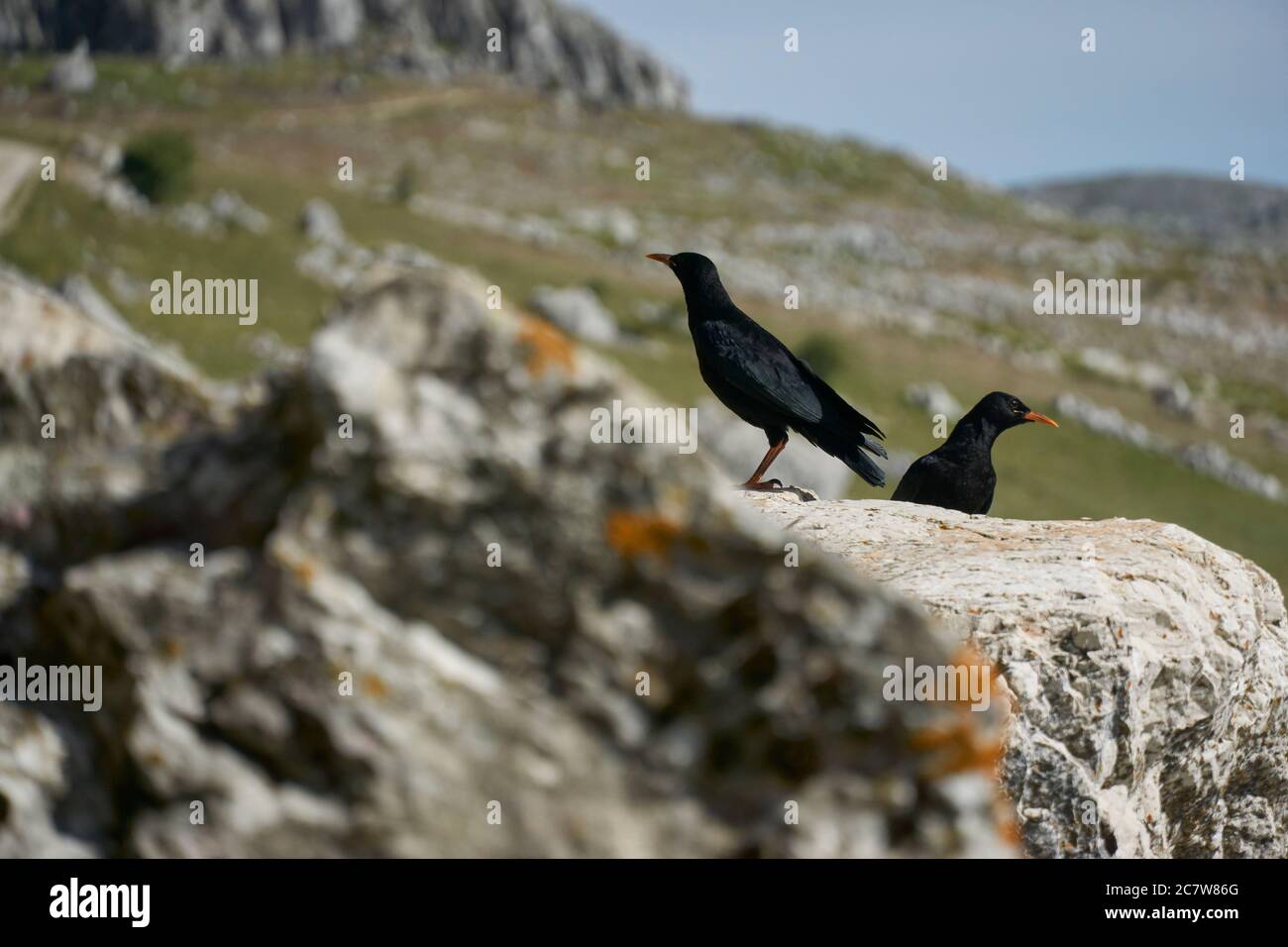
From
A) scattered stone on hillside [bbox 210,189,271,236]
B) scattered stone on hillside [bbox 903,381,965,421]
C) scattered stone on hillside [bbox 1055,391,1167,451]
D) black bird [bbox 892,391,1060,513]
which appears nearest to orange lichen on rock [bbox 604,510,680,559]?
black bird [bbox 892,391,1060,513]

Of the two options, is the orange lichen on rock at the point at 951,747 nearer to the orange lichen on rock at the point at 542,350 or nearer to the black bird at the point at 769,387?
the orange lichen on rock at the point at 542,350

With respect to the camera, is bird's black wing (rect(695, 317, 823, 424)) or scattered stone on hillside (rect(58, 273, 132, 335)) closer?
bird's black wing (rect(695, 317, 823, 424))

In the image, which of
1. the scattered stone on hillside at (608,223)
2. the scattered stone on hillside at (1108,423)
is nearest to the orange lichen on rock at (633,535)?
the scattered stone on hillside at (1108,423)

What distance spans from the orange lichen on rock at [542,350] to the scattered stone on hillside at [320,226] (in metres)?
42.7

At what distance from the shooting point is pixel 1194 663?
6.73 metres

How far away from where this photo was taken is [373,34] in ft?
502

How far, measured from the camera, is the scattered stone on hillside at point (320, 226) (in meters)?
44.7

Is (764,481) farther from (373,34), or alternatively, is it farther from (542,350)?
(373,34)

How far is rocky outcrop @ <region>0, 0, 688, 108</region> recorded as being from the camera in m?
132

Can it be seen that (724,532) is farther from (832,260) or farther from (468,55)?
(468,55)

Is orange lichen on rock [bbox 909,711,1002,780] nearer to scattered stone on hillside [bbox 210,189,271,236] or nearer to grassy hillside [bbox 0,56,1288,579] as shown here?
grassy hillside [bbox 0,56,1288,579]

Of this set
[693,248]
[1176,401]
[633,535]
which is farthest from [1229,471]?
[633,535]

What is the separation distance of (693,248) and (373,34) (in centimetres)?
10397

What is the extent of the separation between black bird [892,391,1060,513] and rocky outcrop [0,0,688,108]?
106m
